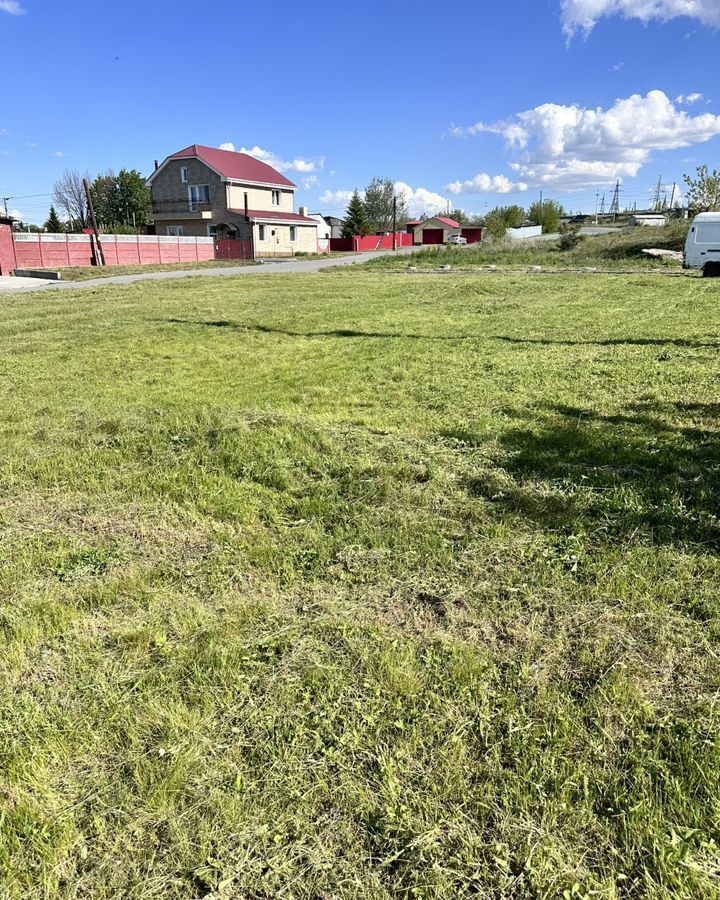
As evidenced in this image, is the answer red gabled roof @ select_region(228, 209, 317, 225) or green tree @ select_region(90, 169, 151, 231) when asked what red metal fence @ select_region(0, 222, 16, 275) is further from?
green tree @ select_region(90, 169, 151, 231)

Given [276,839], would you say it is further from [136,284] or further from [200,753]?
[136,284]

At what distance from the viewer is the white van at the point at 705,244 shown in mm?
20734

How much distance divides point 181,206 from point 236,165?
6.08 m

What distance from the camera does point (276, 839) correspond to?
169 cm

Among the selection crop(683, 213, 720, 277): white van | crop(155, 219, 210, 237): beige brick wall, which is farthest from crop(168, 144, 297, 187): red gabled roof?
crop(683, 213, 720, 277): white van

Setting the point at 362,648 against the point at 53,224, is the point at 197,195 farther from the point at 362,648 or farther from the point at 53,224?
the point at 362,648

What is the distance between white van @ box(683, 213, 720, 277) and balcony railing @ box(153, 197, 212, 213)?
38.8 metres

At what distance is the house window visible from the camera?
4853 centimetres

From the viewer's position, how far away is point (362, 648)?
245 cm

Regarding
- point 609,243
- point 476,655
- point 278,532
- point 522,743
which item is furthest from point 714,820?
point 609,243

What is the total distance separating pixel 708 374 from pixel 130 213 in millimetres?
80691

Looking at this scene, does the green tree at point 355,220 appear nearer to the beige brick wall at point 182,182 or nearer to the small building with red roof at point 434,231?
the small building with red roof at point 434,231

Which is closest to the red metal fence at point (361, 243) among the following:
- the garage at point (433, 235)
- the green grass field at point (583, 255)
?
the garage at point (433, 235)

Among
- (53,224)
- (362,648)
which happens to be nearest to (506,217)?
(53,224)
